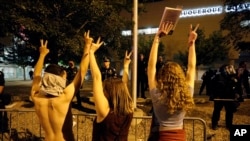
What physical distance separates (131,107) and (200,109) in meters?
8.75

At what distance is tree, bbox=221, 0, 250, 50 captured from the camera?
12938 mm

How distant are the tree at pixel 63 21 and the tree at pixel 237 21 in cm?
382

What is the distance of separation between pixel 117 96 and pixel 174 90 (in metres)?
0.55

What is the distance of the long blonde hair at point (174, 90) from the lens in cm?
358

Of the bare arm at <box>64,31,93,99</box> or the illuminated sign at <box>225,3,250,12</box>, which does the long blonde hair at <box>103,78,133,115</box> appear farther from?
the illuminated sign at <box>225,3,250,12</box>

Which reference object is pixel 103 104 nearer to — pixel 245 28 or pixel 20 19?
pixel 20 19

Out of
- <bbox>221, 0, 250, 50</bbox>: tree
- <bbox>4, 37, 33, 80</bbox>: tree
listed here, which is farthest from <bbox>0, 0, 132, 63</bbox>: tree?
<bbox>221, 0, 250, 50</bbox>: tree

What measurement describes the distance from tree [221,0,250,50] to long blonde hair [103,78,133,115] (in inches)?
400

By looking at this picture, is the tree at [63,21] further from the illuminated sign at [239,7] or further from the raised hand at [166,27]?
the raised hand at [166,27]

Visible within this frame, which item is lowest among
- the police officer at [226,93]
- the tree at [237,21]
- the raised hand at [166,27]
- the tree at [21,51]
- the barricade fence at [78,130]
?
the barricade fence at [78,130]

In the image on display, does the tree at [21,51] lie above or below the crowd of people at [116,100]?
above

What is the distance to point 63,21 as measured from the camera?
11.6 metres

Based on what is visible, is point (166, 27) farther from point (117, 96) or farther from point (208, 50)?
point (208, 50)

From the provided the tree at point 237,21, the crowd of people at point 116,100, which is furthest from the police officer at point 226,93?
the crowd of people at point 116,100
